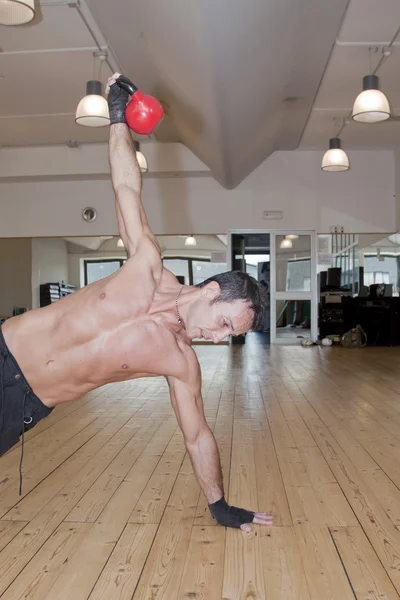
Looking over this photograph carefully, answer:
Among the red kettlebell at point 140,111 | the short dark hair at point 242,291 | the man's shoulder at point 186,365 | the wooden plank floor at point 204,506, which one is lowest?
the wooden plank floor at point 204,506

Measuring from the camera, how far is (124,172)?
197 cm

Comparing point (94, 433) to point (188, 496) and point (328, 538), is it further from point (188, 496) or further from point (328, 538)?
point (328, 538)

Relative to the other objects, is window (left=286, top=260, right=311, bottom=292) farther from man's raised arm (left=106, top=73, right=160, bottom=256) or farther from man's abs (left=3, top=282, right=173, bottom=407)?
man's abs (left=3, top=282, right=173, bottom=407)

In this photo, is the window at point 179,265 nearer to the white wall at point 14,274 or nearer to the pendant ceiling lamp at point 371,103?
the white wall at point 14,274

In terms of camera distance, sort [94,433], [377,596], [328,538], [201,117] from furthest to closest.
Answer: [201,117], [94,433], [328,538], [377,596]

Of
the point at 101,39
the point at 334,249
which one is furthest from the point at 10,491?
Answer: the point at 334,249

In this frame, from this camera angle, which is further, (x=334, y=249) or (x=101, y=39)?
(x=334, y=249)

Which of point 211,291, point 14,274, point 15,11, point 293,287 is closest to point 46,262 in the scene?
point 14,274

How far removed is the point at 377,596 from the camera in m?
1.54

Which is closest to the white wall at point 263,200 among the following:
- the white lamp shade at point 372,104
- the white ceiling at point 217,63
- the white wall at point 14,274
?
the white wall at point 14,274

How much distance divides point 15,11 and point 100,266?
274 inches

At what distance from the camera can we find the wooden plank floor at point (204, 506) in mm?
1631

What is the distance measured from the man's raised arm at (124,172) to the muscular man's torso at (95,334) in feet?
0.48

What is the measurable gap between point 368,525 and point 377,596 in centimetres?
52
